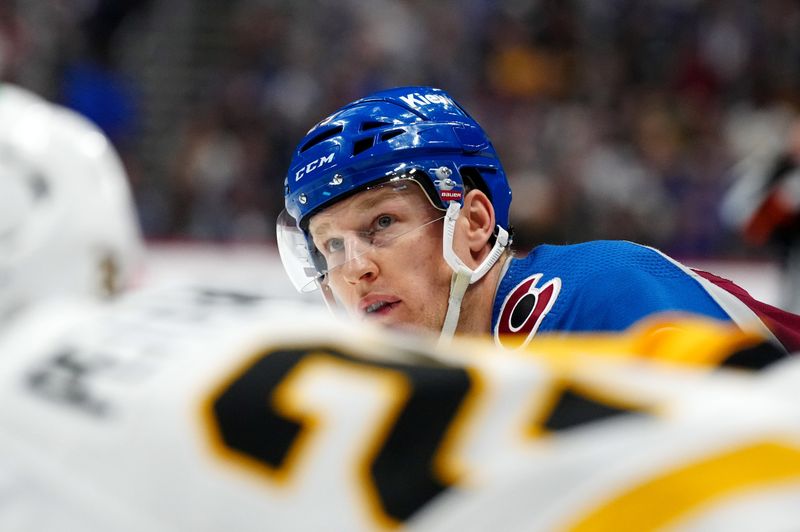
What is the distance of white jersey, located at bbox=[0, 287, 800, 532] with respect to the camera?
2.92ft

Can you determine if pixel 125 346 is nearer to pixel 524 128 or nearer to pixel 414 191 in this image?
pixel 414 191

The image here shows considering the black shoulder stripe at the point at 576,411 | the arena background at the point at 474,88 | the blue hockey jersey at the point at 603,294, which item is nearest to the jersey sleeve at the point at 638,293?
the blue hockey jersey at the point at 603,294

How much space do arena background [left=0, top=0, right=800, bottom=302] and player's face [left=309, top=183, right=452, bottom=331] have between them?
520cm

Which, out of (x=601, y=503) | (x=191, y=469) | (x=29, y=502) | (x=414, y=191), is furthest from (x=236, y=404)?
(x=414, y=191)

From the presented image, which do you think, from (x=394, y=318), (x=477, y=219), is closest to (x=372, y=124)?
(x=477, y=219)

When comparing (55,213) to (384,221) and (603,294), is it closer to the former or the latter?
(603,294)

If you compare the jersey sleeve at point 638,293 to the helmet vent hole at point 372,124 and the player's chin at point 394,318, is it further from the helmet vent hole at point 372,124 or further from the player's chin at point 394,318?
the helmet vent hole at point 372,124

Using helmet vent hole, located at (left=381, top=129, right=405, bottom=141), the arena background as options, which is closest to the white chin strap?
helmet vent hole, located at (left=381, top=129, right=405, bottom=141)

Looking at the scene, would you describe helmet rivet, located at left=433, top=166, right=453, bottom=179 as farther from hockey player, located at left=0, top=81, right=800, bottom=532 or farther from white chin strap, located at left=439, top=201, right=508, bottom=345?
hockey player, located at left=0, top=81, right=800, bottom=532

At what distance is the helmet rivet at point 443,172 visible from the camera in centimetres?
296

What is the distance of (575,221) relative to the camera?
28.2 feet

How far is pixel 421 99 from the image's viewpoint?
120 inches

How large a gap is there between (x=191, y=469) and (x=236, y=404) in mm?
67

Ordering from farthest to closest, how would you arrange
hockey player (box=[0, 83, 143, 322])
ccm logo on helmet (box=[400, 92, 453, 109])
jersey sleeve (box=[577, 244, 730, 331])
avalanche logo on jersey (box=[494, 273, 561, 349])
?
ccm logo on helmet (box=[400, 92, 453, 109]) < avalanche logo on jersey (box=[494, 273, 561, 349]) < jersey sleeve (box=[577, 244, 730, 331]) < hockey player (box=[0, 83, 143, 322])
